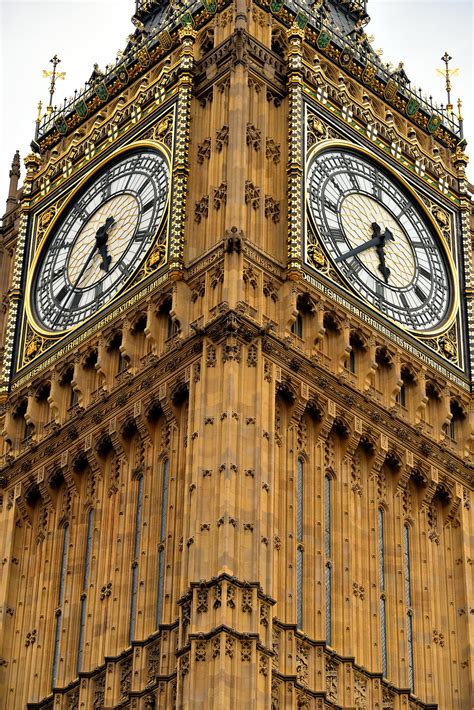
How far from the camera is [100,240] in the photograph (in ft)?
170

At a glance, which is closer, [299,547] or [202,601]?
[202,601]

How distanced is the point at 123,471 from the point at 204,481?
12.0ft

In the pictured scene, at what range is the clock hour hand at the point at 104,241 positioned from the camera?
51.3 meters

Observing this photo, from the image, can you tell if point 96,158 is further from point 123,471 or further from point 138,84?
point 123,471

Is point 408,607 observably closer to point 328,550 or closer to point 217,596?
point 328,550

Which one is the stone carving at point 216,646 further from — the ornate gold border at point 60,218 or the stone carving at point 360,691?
the ornate gold border at point 60,218

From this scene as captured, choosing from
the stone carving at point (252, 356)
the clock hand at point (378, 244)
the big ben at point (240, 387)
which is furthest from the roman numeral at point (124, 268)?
the stone carving at point (252, 356)

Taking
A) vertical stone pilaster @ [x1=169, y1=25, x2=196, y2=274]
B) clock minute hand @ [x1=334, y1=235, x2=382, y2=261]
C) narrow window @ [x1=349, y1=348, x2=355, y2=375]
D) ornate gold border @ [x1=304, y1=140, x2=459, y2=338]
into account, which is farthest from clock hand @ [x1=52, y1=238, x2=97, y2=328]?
narrow window @ [x1=349, y1=348, x2=355, y2=375]

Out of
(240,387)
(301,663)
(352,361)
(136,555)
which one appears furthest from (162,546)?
(352,361)

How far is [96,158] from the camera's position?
53844 mm

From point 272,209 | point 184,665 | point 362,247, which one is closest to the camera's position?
point 184,665

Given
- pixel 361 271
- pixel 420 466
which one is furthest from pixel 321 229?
pixel 420 466

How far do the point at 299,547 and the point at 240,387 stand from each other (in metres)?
3.29

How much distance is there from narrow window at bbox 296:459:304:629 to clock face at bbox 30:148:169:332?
650cm
